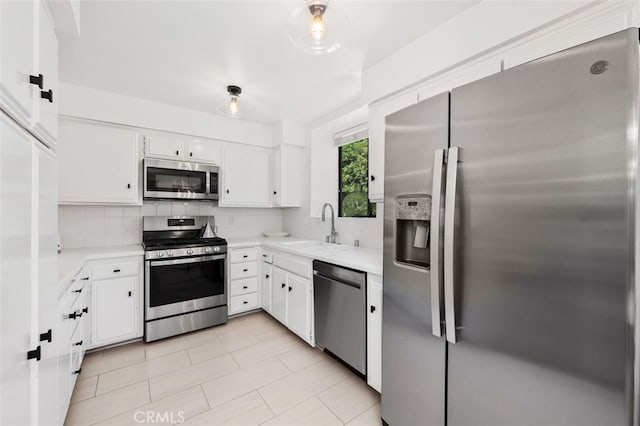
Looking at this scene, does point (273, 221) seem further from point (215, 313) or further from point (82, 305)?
point (82, 305)

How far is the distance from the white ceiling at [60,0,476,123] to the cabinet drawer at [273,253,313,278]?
1.69 meters

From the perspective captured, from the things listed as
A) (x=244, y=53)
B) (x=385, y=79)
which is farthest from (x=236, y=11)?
(x=385, y=79)

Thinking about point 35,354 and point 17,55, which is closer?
point 17,55

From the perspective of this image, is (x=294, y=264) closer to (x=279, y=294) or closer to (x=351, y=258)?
(x=279, y=294)

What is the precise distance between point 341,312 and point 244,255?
1648 mm

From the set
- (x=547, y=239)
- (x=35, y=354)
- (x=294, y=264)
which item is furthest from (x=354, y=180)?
(x=35, y=354)

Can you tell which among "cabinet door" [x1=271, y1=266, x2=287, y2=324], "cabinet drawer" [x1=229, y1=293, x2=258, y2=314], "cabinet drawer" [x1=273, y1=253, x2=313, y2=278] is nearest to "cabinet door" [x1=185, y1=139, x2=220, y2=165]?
"cabinet drawer" [x1=273, y1=253, x2=313, y2=278]

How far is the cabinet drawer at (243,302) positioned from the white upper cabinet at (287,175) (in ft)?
4.14

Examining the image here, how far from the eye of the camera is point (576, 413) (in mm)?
876

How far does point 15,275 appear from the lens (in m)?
0.77

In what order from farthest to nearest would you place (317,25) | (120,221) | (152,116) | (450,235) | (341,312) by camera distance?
(120,221), (152,116), (341,312), (317,25), (450,235)

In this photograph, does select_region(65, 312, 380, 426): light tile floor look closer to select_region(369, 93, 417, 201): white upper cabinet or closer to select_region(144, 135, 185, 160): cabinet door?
select_region(369, 93, 417, 201): white upper cabinet

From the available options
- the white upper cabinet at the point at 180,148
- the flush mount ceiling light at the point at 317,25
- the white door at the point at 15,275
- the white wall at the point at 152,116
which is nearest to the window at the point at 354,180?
the white wall at the point at 152,116

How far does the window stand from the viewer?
3170 millimetres
